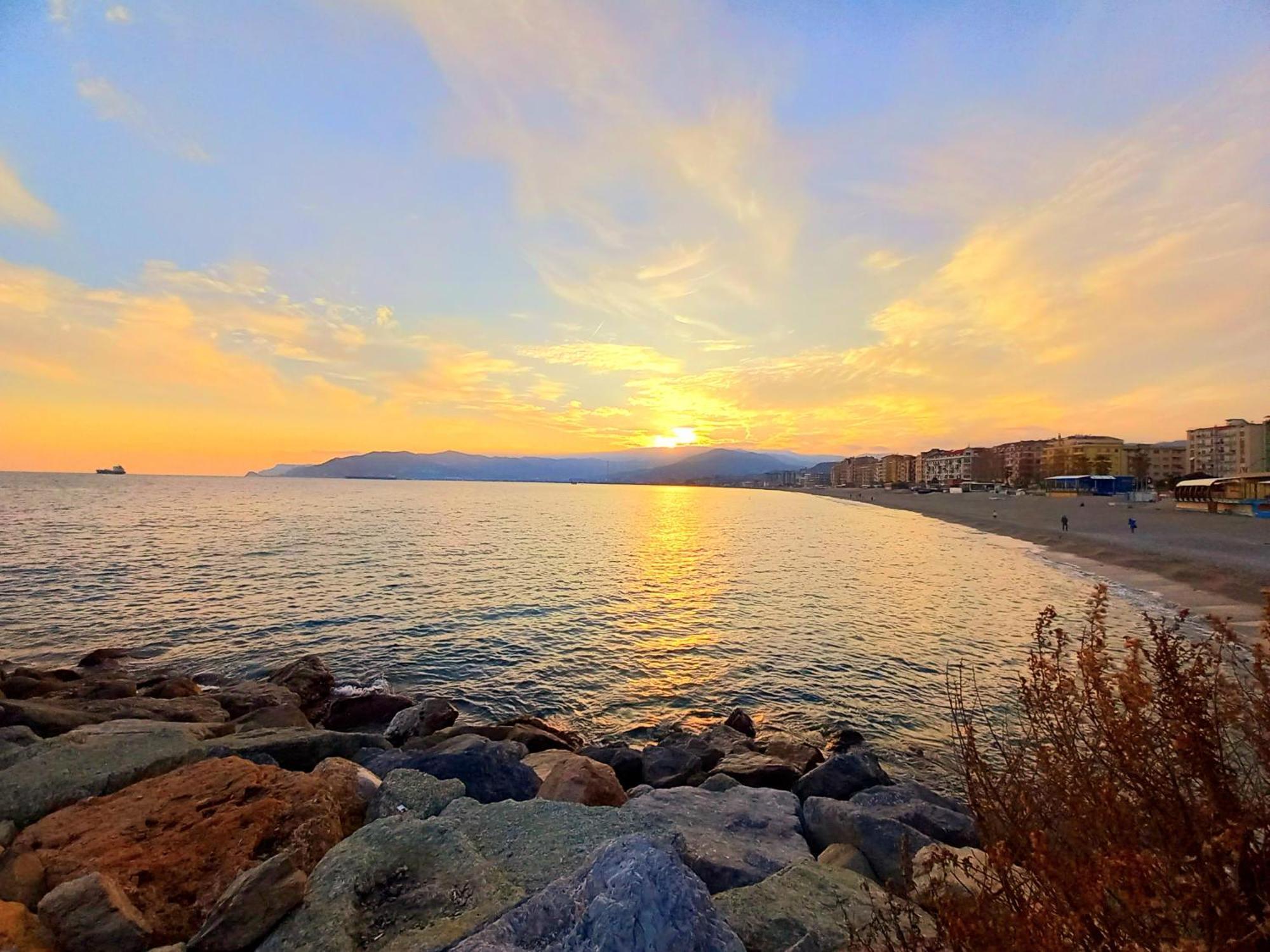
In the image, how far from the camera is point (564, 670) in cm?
1762

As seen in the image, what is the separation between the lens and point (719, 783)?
956cm

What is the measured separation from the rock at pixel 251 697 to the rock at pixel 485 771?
7.24 m

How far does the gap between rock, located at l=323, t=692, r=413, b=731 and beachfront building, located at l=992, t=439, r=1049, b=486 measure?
183 metres

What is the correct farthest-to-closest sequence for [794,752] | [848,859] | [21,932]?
[794,752] < [848,859] < [21,932]

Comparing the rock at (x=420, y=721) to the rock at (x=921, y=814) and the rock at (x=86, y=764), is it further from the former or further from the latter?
the rock at (x=921, y=814)

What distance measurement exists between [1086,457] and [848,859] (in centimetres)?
17595

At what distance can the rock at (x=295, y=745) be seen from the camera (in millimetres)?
8961

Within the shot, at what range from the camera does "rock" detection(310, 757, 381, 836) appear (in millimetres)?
6855

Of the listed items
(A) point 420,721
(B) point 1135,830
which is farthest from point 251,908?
(A) point 420,721

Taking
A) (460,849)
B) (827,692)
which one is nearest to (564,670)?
(827,692)

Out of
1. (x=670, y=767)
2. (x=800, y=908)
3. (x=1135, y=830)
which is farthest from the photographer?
(x=670, y=767)

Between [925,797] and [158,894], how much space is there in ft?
29.3

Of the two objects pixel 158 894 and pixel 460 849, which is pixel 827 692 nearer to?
pixel 460 849

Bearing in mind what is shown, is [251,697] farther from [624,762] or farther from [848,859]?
[848,859]
